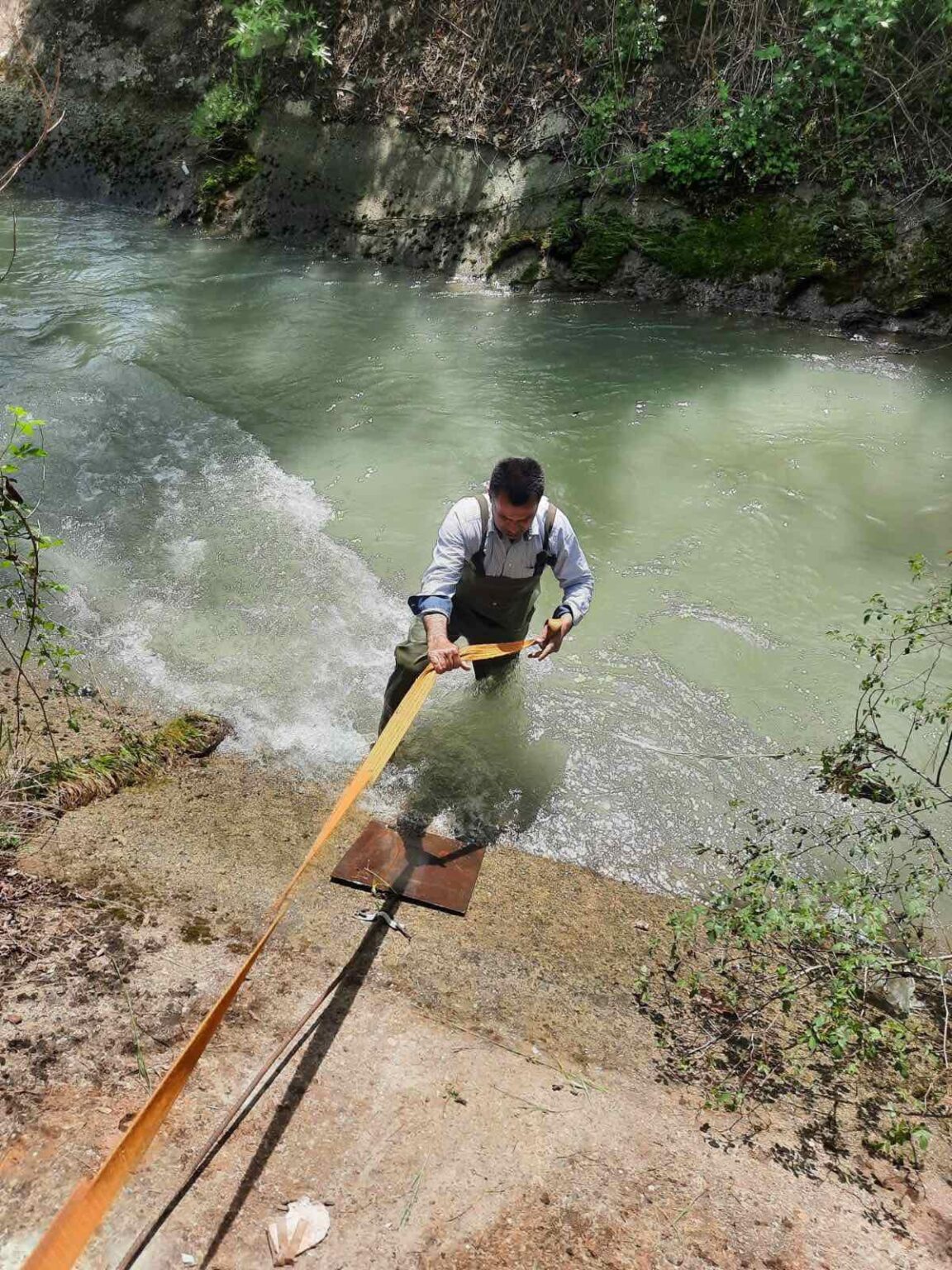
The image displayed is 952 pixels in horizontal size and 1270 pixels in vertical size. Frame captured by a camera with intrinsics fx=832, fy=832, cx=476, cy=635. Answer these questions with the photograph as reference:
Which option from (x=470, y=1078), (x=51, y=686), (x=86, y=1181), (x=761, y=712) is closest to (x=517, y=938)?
(x=470, y=1078)

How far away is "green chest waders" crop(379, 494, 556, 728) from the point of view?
13.8 ft

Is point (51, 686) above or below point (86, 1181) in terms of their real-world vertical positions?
below

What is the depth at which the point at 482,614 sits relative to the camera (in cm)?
457

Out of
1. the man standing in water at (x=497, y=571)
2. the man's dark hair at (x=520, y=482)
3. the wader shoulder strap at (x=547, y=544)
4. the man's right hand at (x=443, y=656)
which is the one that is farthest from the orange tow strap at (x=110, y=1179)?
the wader shoulder strap at (x=547, y=544)

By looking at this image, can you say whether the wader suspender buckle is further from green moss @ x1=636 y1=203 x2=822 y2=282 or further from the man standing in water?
green moss @ x1=636 y1=203 x2=822 y2=282

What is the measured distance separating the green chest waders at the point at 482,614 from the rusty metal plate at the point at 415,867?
29.5 inches

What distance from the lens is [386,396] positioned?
8523 mm

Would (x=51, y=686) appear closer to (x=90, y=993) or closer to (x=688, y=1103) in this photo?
(x=90, y=993)

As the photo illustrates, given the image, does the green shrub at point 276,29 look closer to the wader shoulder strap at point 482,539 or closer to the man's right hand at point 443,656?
the wader shoulder strap at point 482,539

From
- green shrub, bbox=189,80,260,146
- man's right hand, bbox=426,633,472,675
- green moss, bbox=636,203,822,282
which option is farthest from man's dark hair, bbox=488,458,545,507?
green shrub, bbox=189,80,260,146

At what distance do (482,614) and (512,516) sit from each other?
0.83 metres

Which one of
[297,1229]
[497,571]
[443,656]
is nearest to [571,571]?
[497,571]

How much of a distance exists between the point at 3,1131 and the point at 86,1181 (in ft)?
0.94

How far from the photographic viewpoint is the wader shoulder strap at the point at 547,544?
13.6 feet
